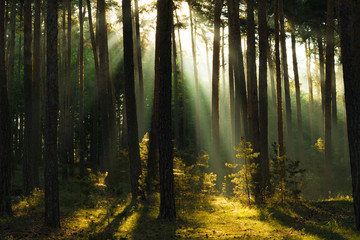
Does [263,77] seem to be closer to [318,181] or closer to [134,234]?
[134,234]

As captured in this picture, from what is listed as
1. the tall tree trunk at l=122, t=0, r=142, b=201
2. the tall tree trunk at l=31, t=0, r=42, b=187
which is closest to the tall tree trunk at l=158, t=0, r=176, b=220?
the tall tree trunk at l=122, t=0, r=142, b=201

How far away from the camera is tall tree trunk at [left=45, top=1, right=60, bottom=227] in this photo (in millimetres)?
9219

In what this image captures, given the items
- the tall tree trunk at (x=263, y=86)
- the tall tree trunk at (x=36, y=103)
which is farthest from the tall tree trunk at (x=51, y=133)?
the tall tree trunk at (x=263, y=86)

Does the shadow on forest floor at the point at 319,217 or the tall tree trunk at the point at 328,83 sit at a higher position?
the tall tree trunk at the point at 328,83

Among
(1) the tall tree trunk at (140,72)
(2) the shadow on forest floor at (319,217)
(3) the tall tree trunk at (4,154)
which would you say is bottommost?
(2) the shadow on forest floor at (319,217)

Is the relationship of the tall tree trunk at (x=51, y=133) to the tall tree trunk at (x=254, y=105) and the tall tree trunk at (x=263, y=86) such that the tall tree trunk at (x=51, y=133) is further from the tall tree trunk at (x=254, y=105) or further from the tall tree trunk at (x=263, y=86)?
the tall tree trunk at (x=263, y=86)

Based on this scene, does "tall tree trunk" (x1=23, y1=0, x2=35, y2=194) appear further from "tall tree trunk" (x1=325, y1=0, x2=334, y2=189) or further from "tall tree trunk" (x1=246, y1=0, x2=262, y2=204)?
"tall tree trunk" (x1=325, y1=0, x2=334, y2=189)

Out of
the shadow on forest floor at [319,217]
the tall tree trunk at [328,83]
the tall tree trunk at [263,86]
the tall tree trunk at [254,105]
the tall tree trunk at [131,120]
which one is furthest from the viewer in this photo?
the tall tree trunk at [328,83]

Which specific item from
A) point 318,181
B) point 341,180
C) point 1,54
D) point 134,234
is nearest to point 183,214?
point 134,234

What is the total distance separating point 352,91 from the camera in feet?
28.1

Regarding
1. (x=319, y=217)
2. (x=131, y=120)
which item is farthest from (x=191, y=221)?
(x=131, y=120)

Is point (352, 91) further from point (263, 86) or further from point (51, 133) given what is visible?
point (51, 133)

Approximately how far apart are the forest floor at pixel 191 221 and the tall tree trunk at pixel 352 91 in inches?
47.9

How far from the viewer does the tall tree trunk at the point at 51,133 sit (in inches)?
363
